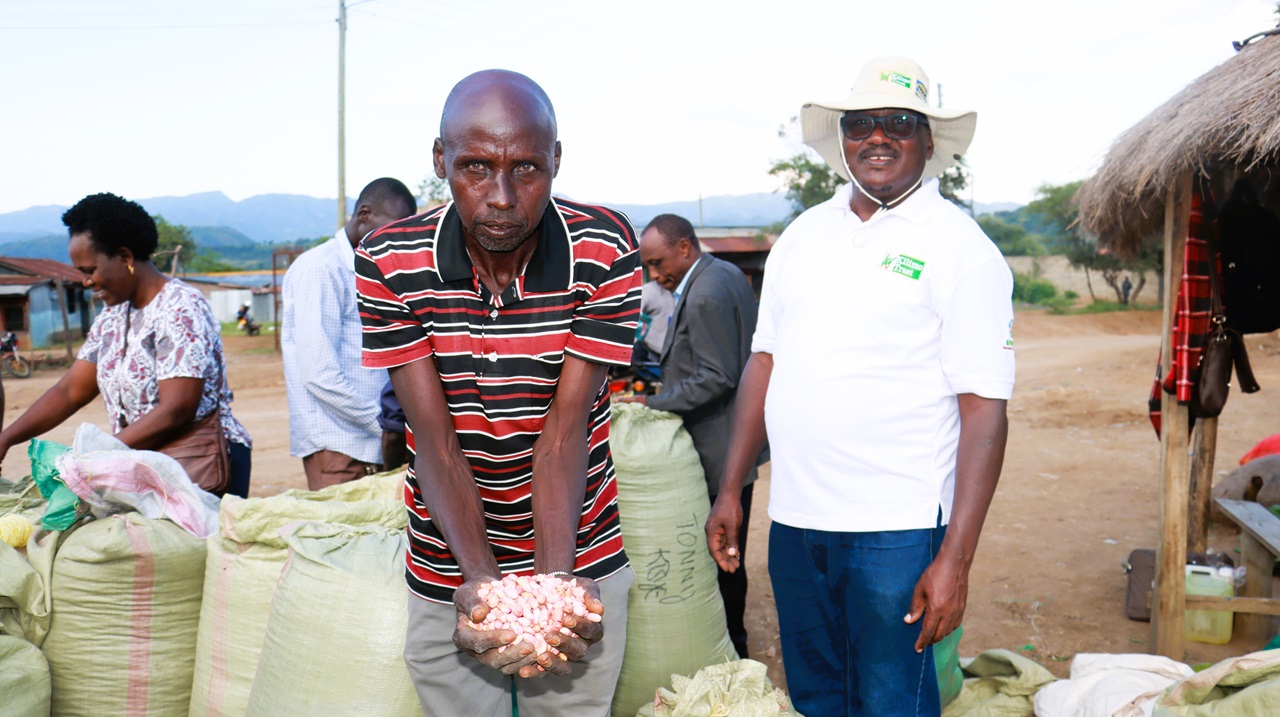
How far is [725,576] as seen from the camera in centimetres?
350

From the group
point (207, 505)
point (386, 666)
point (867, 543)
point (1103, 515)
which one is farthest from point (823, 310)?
point (1103, 515)

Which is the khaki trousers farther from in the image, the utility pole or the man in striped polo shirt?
the utility pole

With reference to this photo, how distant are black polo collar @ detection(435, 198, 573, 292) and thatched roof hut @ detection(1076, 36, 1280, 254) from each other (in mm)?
2613

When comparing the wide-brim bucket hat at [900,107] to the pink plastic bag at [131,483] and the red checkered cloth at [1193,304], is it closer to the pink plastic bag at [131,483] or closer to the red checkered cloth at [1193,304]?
the red checkered cloth at [1193,304]

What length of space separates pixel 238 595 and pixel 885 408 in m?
1.78

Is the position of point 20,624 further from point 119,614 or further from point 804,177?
point 804,177

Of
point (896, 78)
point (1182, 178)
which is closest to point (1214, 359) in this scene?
point (1182, 178)

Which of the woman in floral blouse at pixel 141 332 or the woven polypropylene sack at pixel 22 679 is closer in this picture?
the woven polypropylene sack at pixel 22 679

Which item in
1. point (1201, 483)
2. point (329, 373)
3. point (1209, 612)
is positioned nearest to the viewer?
point (329, 373)

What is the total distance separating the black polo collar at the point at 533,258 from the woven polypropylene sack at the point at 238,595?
1.25 metres

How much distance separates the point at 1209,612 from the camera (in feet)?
12.6

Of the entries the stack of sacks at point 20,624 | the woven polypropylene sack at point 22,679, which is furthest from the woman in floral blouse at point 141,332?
the woven polypropylene sack at point 22,679

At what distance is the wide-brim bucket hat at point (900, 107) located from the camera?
2.04m

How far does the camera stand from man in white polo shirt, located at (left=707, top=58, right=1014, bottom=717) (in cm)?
188
